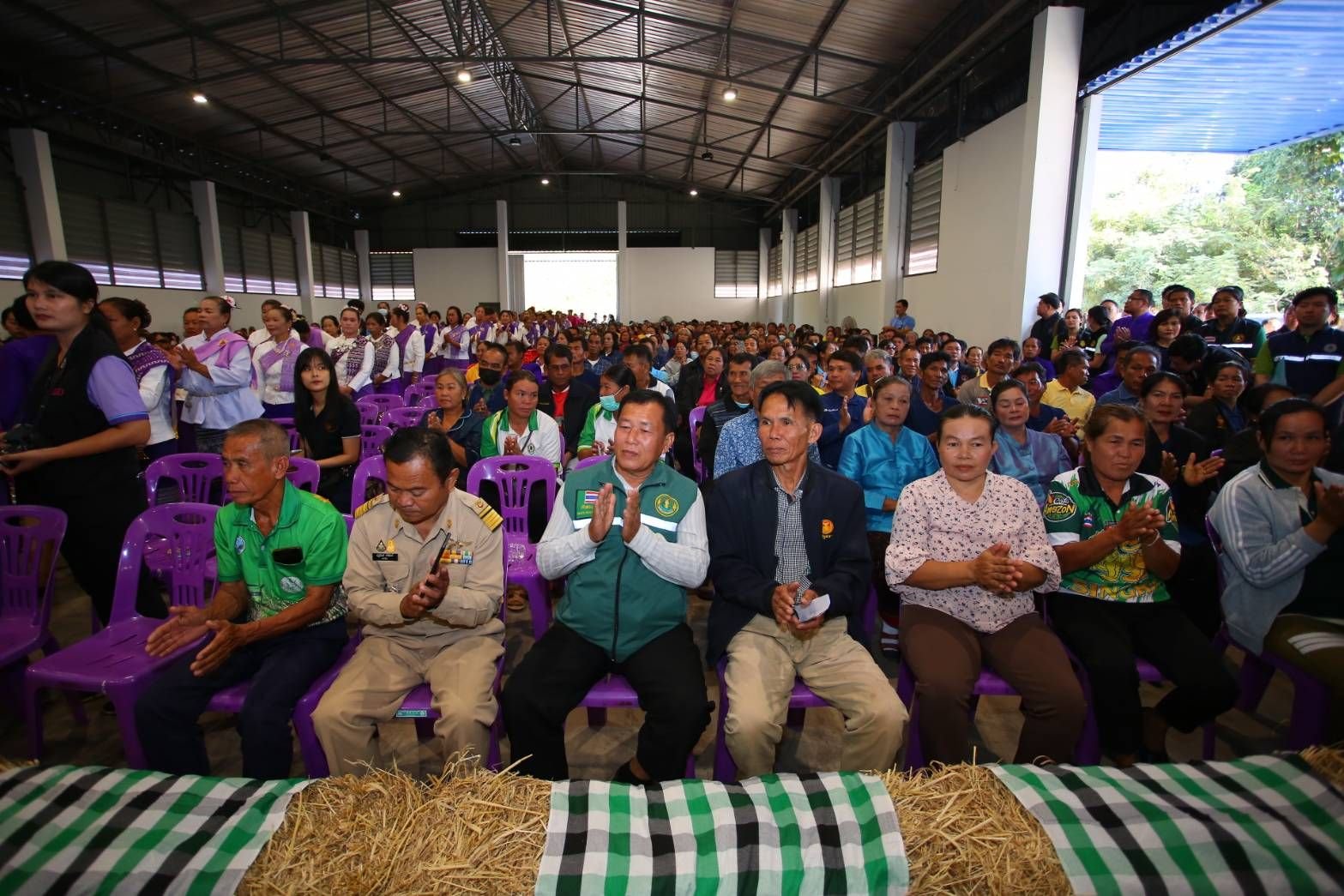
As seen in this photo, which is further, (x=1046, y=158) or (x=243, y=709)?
(x=1046, y=158)

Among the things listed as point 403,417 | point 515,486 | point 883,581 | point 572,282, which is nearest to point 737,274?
point 572,282

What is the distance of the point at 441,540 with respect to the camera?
2164 millimetres

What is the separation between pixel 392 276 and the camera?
22.5 m

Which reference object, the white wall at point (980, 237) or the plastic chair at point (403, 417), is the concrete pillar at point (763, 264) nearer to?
the white wall at point (980, 237)

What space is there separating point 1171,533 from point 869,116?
11.0 metres

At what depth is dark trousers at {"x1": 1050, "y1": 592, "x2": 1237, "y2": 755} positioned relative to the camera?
2.06 meters

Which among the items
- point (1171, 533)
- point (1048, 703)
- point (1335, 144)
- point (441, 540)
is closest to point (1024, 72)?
point (1171, 533)

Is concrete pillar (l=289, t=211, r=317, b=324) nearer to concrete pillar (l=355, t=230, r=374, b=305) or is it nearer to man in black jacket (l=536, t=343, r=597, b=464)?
concrete pillar (l=355, t=230, r=374, b=305)

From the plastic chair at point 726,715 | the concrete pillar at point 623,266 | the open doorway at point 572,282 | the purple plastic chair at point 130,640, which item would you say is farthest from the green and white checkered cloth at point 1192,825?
the open doorway at point 572,282

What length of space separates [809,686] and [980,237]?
315 inches

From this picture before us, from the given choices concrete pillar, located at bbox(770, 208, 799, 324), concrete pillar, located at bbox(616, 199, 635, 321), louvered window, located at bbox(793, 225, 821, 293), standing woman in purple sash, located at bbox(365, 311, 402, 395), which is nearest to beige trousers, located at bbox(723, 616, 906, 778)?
standing woman in purple sash, located at bbox(365, 311, 402, 395)

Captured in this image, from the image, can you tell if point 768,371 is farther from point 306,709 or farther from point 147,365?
point 147,365

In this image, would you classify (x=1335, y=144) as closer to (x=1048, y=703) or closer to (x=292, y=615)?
(x=1048, y=703)

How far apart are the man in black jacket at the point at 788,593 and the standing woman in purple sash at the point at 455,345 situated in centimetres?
693
